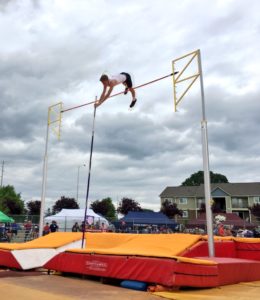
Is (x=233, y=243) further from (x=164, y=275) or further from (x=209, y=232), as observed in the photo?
(x=164, y=275)

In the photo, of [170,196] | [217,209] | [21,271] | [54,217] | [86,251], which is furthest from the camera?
[170,196]

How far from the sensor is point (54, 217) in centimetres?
2344

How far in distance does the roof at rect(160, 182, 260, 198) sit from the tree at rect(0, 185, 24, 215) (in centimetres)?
2215

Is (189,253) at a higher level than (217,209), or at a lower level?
lower

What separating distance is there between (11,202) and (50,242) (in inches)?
1582

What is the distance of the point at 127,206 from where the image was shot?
47.0 metres

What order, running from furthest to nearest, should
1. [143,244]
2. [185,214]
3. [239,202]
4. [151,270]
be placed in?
[185,214], [239,202], [143,244], [151,270]

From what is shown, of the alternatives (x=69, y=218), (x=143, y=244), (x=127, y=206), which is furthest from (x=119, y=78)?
(x=127, y=206)

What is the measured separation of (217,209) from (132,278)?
45690 millimetres

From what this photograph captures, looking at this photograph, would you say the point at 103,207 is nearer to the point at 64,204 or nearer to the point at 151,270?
the point at 64,204

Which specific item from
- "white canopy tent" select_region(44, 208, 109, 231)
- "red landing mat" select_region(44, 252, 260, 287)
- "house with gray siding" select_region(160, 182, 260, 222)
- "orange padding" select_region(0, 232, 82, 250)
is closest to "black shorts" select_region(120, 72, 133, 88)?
"orange padding" select_region(0, 232, 82, 250)

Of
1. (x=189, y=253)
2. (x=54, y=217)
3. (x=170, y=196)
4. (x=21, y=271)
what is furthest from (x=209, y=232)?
(x=170, y=196)

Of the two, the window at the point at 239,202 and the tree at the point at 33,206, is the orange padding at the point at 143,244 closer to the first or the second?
the tree at the point at 33,206

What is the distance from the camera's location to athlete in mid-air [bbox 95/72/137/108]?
836 centimetres
